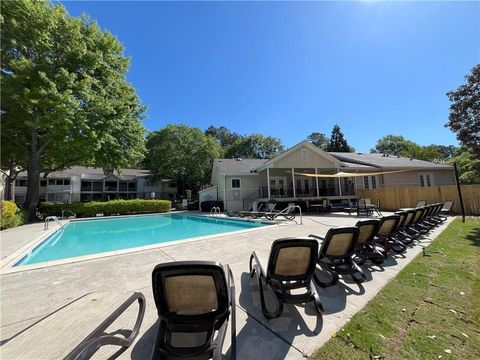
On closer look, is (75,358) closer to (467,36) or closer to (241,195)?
(467,36)

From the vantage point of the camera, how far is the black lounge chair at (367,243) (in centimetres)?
482

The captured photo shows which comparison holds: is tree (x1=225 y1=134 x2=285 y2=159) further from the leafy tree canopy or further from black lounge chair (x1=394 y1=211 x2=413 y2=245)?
black lounge chair (x1=394 y1=211 x2=413 y2=245)

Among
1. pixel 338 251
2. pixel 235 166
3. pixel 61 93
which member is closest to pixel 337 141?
pixel 235 166

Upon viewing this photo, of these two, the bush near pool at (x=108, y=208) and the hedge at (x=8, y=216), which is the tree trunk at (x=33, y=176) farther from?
the hedge at (x=8, y=216)

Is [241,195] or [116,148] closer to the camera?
[116,148]

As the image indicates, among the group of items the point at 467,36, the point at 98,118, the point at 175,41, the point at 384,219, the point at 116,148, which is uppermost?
the point at 175,41

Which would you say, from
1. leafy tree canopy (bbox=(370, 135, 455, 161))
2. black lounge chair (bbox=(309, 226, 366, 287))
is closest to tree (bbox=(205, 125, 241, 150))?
leafy tree canopy (bbox=(370, 135, 455, 161))

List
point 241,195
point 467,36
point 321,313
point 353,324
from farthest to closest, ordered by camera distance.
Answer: point 241,195
point 467,36
point 321,313
point 353,324

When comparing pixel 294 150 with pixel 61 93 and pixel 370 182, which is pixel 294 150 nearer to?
pixel 370 182

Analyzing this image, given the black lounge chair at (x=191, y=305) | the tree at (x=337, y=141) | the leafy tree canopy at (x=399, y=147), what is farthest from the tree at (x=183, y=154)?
the leafy tree canopy at (x=399, y=147)

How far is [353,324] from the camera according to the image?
9.44 ft

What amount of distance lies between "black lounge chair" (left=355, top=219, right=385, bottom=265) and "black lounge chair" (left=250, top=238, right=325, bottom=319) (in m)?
2.08

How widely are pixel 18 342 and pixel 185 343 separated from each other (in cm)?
147

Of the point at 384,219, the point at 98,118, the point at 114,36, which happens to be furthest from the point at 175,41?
the point at 384,219
